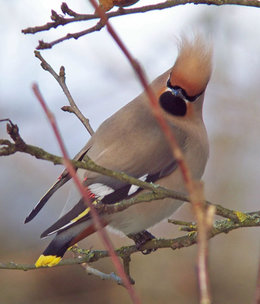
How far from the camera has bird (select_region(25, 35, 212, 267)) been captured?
2.84 meters

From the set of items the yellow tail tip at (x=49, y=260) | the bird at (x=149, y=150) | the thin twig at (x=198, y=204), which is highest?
the bird at (x=149, y=150)

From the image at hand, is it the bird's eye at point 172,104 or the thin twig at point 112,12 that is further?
the bird's eye at point 172,104

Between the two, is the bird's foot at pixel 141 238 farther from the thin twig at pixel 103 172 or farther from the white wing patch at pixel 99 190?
the thin twig at pixel 103 172

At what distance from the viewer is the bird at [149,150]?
112 inches

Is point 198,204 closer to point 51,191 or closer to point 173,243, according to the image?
point 173,243

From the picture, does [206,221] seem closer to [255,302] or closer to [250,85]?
Answer: [255,302]

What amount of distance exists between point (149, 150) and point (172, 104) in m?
0.32

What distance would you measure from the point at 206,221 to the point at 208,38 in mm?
2140

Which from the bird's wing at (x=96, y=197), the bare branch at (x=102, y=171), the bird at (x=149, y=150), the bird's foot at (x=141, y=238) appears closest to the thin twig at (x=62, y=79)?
the bird at (x=149, y=150)

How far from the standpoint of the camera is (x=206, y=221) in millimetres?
995

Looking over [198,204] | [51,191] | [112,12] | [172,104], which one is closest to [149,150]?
[172,104]

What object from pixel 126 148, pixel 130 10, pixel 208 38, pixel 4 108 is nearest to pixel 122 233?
pixel 126 148

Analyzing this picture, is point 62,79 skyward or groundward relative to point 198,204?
skyward

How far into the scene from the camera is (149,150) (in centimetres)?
303
